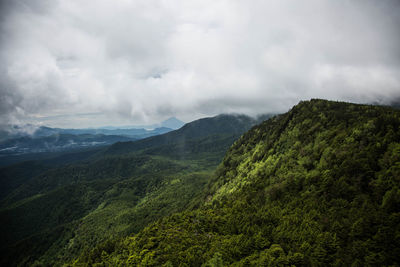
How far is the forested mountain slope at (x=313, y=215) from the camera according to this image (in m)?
49.5

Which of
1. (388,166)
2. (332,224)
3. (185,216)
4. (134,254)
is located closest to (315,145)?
(388,166)

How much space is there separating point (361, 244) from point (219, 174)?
138918 millimetres

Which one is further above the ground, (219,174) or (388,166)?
(388,166)

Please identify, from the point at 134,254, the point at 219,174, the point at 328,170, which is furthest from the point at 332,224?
the point at 219,174

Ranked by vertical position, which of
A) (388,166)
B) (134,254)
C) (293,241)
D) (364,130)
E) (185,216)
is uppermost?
(364,130)

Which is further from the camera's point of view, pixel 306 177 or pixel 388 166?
pixel 306 177

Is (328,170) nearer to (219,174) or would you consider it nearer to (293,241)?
(293,241)

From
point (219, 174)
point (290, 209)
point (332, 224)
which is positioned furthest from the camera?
point (219, 174)

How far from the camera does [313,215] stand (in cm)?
6431

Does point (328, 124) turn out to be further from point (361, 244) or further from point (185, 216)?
point (185, 216)

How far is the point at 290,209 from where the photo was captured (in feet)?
243

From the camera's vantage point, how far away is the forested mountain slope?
162ft

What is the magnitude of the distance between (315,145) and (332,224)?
50.4 metres

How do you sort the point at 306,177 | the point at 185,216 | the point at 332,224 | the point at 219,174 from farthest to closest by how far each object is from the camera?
1. the point at 219,174
2. the point at 185,216
3. the point at 306,177
4. the point at 332,224
